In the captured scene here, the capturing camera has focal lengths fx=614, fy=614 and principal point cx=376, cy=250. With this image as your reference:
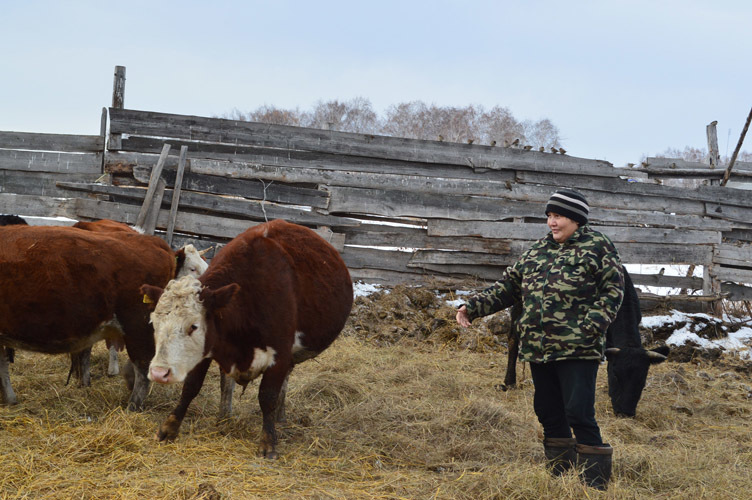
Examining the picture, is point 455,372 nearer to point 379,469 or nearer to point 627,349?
point 627,349

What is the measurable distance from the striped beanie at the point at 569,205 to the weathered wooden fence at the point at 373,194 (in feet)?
21.0

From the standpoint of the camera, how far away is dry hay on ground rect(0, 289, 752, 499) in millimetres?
3795

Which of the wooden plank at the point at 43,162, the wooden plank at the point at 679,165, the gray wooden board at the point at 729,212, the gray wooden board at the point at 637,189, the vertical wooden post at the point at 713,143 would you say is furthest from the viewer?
the vertical wooden post at the point at 713,143

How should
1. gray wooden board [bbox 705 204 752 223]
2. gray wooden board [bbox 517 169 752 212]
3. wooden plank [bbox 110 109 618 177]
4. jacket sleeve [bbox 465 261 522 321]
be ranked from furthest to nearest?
gray wooden board [bbox 705 204 752 223], gray wooden board [bbox 517 169 752 212], wooden plank [bbox 110 109 618 177], jacket sleeve [bbox 465 261 522 321]

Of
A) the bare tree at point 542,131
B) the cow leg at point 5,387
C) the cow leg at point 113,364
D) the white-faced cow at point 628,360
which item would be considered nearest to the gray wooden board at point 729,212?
the white-faced cow at point 628,360

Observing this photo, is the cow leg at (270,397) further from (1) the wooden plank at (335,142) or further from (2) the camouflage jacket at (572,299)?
(1) the wooden plank at (335,142)

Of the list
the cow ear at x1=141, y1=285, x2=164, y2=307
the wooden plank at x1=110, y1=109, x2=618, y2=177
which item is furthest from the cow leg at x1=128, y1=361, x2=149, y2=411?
the wooden plank at x1=110, y1=109, x2=618, y2=177

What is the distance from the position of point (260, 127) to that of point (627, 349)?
688cm

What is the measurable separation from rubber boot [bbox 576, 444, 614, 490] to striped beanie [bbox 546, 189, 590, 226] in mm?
1483

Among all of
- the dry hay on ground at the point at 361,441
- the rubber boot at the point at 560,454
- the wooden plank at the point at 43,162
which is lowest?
the dry hay on ground at the point at 361,441

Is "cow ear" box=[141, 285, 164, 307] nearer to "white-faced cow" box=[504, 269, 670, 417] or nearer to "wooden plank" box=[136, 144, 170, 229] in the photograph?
"white-faced cow" box=[504, 269, 670, 417]

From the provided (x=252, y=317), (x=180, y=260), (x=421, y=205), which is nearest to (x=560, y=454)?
(x=252, y=317)

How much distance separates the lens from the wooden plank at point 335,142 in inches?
394

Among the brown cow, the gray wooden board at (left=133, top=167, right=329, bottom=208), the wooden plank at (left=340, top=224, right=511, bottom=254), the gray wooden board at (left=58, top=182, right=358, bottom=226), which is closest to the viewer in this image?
the brown cow
